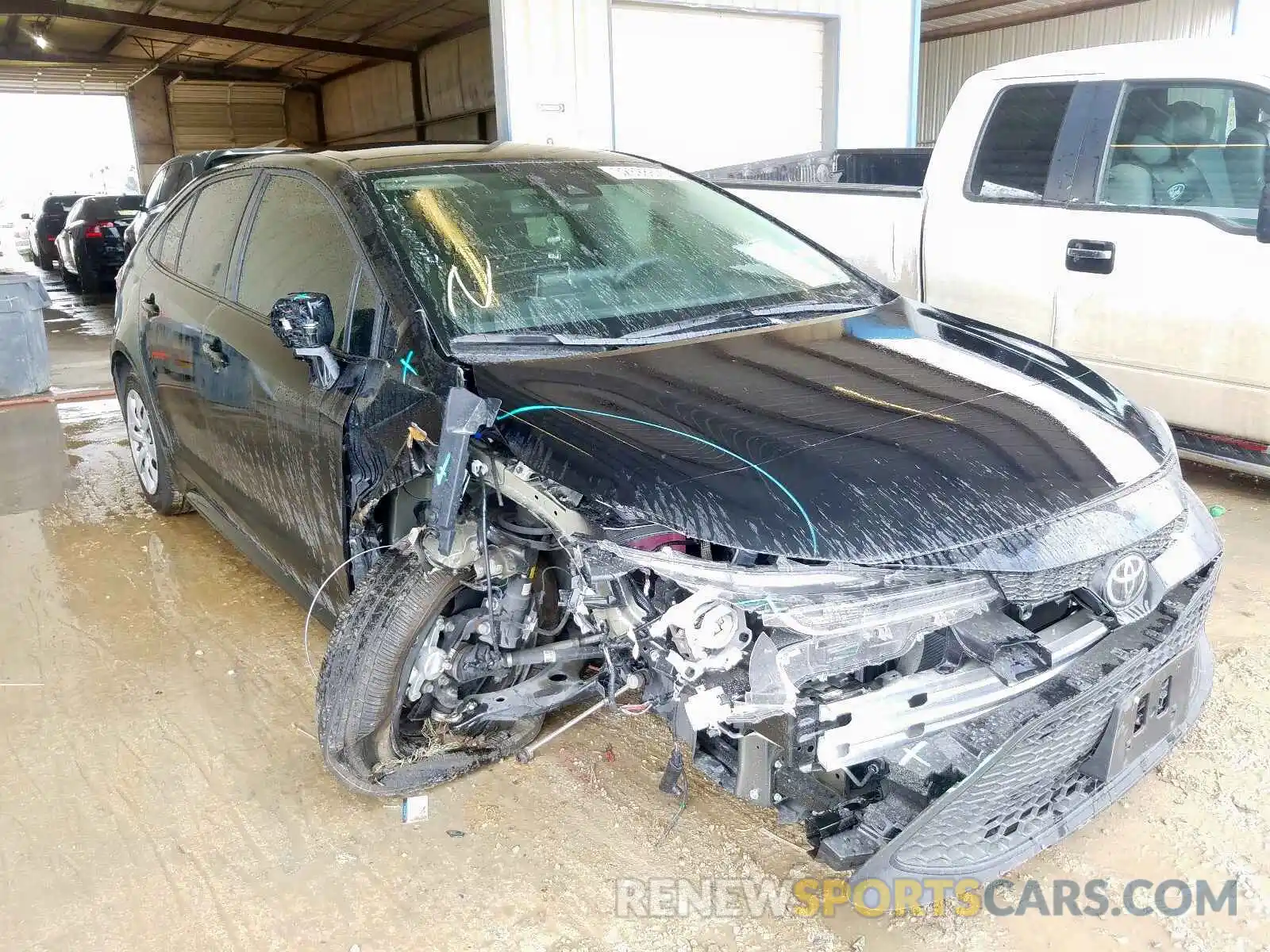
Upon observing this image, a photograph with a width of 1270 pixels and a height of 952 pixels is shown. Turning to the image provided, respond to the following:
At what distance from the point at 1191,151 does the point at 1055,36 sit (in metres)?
15.0

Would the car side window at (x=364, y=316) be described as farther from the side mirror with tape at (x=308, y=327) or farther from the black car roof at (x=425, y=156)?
the black car roof at (x=425, y=156)

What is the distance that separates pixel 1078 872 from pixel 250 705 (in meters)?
2.35

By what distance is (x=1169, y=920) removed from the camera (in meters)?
2.05

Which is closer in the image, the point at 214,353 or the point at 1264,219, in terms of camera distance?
the point at 214,353

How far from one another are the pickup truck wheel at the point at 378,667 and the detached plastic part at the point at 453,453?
0.19 m

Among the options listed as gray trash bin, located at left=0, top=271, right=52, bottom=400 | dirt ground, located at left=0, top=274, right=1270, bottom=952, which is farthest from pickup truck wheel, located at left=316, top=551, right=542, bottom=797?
gray trash bin, located at left=0, top=271, right=52, bottom=400

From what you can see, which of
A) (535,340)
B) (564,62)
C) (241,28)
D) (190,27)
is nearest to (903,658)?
(535,340)

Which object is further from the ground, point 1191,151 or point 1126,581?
point 1191,151

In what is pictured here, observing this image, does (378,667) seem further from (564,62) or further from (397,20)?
(397,20)

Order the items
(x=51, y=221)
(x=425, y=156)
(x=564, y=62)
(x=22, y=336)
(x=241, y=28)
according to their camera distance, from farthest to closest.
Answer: (x=51, y=221) < (x=241, y=28) < (x=22, y=336) < (x=564, y=62) < (x=425, y=156)

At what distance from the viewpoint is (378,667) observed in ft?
7.58

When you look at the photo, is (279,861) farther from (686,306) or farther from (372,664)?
(686,306)

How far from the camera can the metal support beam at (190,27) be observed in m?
14.0

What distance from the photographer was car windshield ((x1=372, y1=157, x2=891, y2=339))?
256 cm
